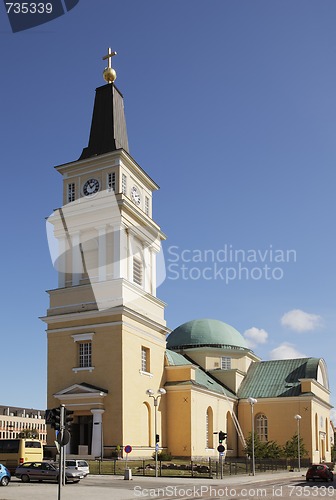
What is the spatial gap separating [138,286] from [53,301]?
757 cm

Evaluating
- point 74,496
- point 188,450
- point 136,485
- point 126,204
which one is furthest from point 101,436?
point 74,496

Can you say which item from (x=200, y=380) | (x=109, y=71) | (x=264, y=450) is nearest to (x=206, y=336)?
(x=200, y=380)

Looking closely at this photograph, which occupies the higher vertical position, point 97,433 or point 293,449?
point 97,433

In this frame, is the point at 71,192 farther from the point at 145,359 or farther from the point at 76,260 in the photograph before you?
the point at 145,359

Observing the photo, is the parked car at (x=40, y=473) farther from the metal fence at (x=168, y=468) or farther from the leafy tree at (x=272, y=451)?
the leafy tree at (x=272, y=451)

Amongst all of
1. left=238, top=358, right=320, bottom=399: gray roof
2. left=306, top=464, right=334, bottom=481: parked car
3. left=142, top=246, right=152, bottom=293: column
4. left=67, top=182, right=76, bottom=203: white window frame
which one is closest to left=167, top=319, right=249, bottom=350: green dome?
left=238, top=358, right=320, bottom=399: gray roof

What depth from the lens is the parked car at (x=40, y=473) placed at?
118 feet

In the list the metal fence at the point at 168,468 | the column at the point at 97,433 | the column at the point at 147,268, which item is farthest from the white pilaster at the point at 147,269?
the metal fence at the point at 168,468

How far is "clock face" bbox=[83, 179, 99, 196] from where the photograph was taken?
56188 mm

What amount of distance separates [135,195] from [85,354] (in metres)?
Answer: 15.2

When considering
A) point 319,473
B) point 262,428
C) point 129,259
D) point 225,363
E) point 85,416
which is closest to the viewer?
point 319,473

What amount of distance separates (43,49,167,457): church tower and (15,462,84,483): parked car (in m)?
11.9

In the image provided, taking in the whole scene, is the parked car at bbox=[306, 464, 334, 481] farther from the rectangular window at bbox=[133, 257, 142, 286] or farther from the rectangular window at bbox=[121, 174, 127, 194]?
the rectangular window at bbox=[121, 174, 127, 194]

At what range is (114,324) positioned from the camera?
5125 cm
